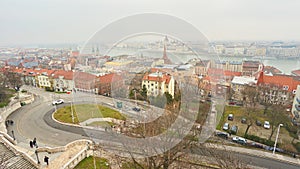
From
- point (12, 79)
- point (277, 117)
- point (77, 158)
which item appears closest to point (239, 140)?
point (277, 117)

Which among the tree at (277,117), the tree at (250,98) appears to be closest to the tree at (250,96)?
the tree at (250,98)

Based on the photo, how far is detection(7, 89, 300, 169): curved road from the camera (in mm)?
6336

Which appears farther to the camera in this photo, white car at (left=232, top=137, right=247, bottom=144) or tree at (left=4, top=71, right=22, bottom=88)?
tree at (left=4, top=71, right=22, bottom=88)

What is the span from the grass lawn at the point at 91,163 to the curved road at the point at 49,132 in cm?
66

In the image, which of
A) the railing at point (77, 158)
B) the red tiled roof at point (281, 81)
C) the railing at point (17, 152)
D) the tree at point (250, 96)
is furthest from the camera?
the red tiled roof at point (281, 81)

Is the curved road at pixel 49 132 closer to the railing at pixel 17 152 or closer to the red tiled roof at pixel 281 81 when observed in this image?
the railing at pixel 17 152

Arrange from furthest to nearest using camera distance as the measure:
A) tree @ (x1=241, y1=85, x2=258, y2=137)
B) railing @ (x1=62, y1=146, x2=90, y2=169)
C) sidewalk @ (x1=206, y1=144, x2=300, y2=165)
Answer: tree @ (x1=241, y1=85, x2=258, y2=137) < sidewalk @ (x1=206, y1=144, x2=300, y2=165) < railing @ (x1=62, y1=146, x2=90, y2=169)

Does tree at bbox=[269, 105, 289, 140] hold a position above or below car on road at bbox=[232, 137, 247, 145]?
above

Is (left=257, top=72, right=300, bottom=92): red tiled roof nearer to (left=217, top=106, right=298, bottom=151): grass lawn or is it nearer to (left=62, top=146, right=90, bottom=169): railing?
(left=217, top=106, right=298, bottom=151): grass lawn

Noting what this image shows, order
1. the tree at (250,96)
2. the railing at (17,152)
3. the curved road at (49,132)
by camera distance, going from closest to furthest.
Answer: the railing at (17,152) → the curved road at (49,132) → the tree at (250,96)

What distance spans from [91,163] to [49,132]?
3.67 m

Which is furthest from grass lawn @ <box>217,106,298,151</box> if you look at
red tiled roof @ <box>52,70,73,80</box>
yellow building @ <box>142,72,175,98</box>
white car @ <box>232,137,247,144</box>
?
red tiled roof @ <box>52,70,73,80</box>

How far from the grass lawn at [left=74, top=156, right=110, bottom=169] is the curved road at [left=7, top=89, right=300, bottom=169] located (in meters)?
0.66

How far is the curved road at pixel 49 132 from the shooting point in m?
6.34
